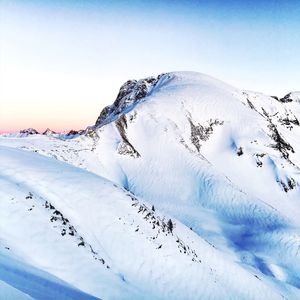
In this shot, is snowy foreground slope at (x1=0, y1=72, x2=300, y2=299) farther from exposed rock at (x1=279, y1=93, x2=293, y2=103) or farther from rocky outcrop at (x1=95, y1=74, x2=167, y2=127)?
exposed rock at (x1=279, y1=93, x2=293, y2=103)

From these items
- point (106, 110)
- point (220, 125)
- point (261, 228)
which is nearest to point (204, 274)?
point (261, 228)

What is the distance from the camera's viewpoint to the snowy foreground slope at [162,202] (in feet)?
54.6

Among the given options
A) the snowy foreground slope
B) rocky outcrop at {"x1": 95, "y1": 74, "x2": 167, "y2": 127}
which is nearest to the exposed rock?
the snowy foreground slope

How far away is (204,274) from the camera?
22.6 meters

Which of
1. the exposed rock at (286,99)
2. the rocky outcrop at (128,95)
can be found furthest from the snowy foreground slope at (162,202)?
the exposed rock at (286,99)

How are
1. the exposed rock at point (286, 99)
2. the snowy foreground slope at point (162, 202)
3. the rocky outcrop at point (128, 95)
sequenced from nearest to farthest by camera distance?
the snowy foreground slope at point (162, 202) < the rocky outcrop at point (128, 95) < the exposed rock at point (286, 99)

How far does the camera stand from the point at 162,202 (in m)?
46.3

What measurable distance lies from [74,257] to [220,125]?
50.0 m

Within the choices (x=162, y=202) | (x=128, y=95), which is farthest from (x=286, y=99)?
(x=162, y=202)

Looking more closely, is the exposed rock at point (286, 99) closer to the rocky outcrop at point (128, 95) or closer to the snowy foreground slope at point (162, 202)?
the snowy foreground slope at point (162, 202)

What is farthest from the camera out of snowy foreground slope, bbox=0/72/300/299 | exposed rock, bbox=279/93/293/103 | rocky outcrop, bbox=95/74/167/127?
exposed rock, bbox=279/93/293/103

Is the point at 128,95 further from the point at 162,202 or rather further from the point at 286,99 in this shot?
the point at 286,99

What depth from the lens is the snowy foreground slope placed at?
54.6ft

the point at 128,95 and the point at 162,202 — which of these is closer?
the point at 162,202
